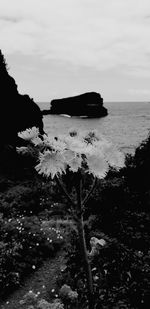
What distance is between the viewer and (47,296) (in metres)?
7.71

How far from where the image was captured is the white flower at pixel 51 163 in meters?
3.20

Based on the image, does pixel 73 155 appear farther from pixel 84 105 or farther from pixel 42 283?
pixel 84 105

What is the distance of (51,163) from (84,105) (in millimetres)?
134992

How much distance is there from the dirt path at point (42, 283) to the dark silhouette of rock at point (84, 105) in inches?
4862

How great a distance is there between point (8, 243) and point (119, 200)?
13.0ft

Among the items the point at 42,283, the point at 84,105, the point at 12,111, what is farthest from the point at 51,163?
the point at 84,105

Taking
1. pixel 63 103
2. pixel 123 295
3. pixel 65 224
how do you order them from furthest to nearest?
pixel 63 103, pixel 65 224, pixel 123 295

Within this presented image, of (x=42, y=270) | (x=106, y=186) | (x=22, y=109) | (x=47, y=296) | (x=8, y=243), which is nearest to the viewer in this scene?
(x=47, y=296)

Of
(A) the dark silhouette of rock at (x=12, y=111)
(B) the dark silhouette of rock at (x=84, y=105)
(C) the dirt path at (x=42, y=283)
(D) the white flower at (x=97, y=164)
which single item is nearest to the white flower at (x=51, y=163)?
(D) the white flower at (x=97, y=164)

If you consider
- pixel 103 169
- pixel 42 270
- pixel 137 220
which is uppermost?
pixel 103 169

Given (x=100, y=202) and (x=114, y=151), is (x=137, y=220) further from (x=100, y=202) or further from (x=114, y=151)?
(x=114, y=151)

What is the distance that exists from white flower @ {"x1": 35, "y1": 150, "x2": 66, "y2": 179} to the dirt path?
194 inches

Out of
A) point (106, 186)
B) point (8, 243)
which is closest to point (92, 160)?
point (8, 243)

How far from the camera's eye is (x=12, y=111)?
77.5 feet
